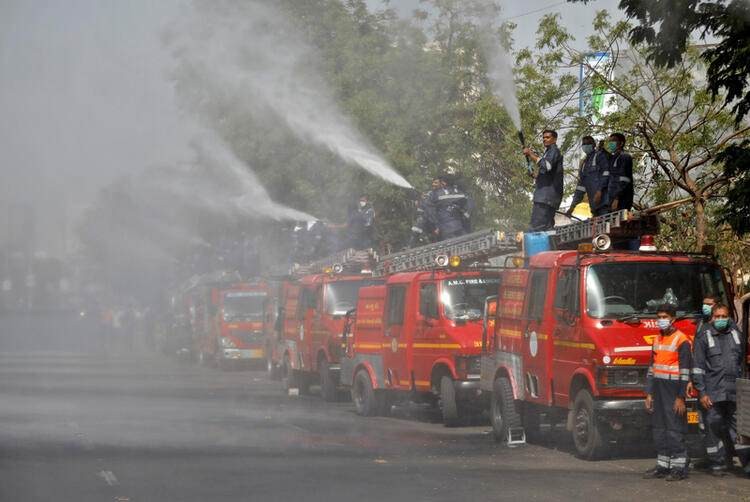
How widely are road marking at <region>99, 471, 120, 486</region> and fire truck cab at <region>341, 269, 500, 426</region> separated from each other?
664 centimetres

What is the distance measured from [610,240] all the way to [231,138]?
20.2m

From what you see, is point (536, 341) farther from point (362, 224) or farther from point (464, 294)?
point (362, 224)

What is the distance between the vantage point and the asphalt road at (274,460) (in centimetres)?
1284

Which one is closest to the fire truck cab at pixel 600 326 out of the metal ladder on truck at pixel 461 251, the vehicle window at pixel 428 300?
the metal ladder on truck at pixel 461 251

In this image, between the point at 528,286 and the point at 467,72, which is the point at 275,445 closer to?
the point at 528,286

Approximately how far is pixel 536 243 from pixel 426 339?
3.14 m

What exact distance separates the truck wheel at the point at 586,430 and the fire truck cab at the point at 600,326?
0.01 m

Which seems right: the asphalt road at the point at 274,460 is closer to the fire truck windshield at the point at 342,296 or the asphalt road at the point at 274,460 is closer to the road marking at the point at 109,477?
the road marking at the point at 109,477

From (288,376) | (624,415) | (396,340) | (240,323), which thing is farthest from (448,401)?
(240,323)

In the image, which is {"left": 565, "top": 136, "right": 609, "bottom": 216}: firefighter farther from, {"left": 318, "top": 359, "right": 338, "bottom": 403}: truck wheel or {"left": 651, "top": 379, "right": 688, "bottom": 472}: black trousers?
{"left": 318, "top": 359, "right": 338, "bottom": 403}: truck wheel

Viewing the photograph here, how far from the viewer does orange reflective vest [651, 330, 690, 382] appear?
14125 mm

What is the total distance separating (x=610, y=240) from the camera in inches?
643

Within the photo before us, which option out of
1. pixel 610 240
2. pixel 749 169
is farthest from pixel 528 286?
pixel 749 169

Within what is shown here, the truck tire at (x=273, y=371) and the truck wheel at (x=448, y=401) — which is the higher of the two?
the truck tire at (x=273, y=371)
